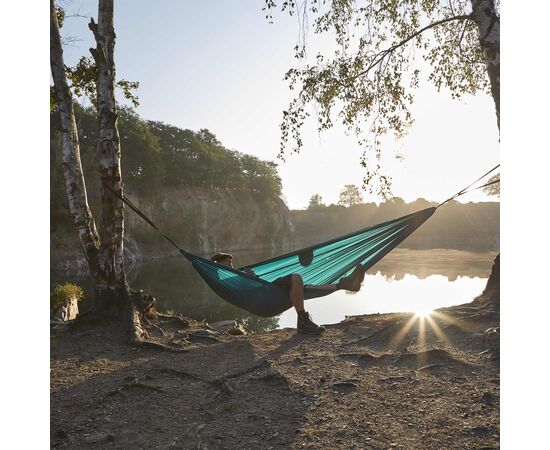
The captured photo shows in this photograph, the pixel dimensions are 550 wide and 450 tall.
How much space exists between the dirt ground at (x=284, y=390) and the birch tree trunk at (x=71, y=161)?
2.79 ft

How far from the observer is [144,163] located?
27781 mm

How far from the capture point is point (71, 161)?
388cm

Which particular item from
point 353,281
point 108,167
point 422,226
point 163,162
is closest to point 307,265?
point 353,281

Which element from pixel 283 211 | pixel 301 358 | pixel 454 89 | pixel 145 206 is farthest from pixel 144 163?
pixel 301 358

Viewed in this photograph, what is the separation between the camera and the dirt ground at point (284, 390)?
186 cm

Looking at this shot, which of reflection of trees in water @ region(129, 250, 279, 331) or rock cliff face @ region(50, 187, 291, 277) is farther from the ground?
rock cliff face @ region(50, 187, 291, 277)

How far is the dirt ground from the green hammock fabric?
0.42 m

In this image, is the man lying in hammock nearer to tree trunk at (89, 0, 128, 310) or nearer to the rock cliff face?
tree trunk at (89, 0, 128, 310)

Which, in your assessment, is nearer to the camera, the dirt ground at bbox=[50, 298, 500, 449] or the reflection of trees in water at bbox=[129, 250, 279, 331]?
the dirt ground at bbox=[50, 298, 500, 449]

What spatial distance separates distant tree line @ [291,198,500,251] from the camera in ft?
153

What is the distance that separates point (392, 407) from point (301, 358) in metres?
0.99

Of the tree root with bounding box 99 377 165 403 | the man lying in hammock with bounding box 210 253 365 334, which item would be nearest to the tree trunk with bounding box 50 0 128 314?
the man lying in hammock with bounding box 210 253 365 334

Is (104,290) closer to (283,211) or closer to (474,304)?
(474,304)

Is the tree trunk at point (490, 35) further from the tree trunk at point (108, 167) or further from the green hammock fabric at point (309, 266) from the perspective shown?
the tree trunk at point (108, 167)
